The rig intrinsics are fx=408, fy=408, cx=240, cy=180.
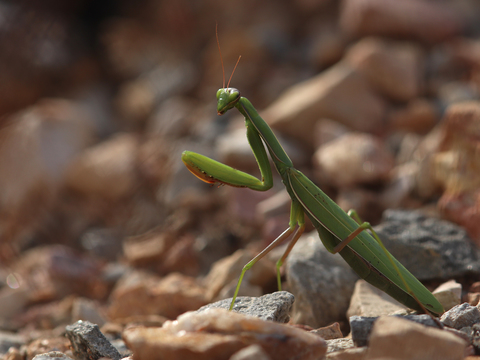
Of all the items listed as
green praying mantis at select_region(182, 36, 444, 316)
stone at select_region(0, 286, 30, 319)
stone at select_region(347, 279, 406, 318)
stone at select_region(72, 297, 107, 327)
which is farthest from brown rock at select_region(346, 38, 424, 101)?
stone at select_region(0, 286, 30, 319)

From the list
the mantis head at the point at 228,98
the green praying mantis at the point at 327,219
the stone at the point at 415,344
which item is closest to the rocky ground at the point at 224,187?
the stone at the point at 415,344

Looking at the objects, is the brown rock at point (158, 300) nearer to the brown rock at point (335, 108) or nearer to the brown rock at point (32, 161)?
the brown rock at point (335, 108)

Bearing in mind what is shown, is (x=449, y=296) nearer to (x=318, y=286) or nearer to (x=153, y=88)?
(x=318, y=286)

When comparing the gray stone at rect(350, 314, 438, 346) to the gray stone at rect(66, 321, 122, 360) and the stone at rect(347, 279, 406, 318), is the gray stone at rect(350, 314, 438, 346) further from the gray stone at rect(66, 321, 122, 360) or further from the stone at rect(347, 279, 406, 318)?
the gray stone at rect(66, 321, 122, 360)

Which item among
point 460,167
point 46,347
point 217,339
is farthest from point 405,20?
point 46,347

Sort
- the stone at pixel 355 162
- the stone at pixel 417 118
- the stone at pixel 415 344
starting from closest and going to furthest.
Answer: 1. the stone at pixel 415 344
2. the stone at pixel 355 162
3. the stone at pixel 417 118
